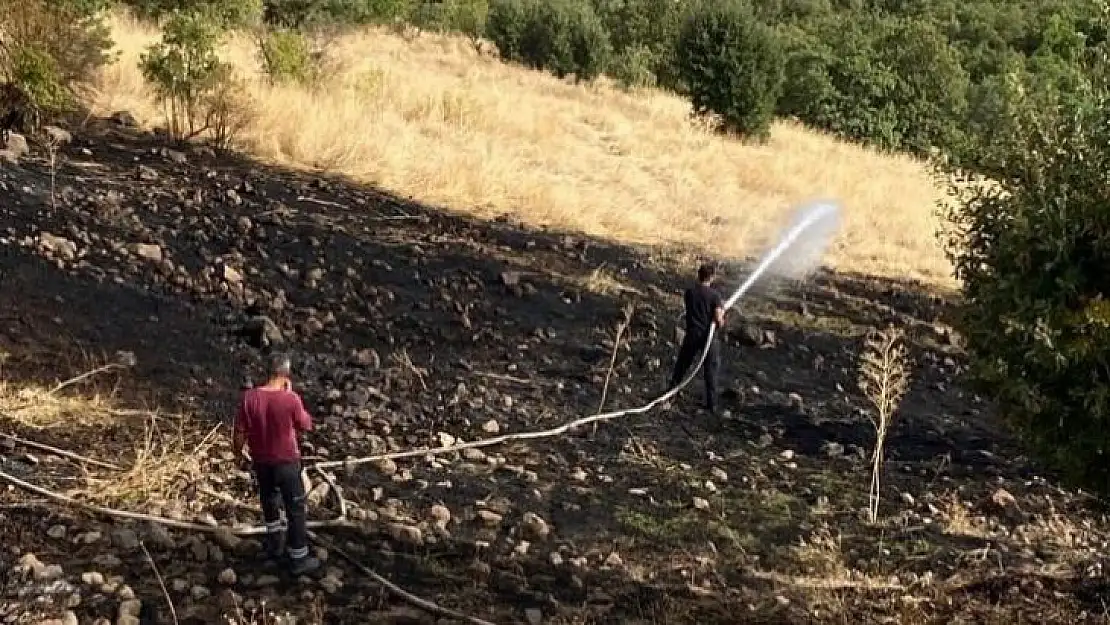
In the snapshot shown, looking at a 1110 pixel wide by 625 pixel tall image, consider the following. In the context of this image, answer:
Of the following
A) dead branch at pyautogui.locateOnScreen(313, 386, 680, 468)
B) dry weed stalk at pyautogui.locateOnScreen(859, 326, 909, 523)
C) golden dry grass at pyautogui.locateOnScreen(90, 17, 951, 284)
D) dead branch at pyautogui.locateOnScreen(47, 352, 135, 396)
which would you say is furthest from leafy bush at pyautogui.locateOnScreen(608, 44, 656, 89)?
dead branch at pyautogui.locateOnScreen(47, 352, 135, 396)

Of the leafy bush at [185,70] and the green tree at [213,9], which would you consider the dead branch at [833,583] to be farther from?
the green tree at [213,9]

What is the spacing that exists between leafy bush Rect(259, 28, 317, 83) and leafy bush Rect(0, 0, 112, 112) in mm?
3978

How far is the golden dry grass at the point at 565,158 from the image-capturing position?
1655 cm

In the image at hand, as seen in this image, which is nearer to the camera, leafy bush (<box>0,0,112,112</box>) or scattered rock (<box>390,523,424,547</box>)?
scattered rock (<box>390,523,424,547</box>)

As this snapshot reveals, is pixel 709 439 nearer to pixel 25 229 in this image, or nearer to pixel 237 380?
pixel 237 380

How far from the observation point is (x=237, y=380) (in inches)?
330

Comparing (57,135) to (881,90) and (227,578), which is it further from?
(881,90)

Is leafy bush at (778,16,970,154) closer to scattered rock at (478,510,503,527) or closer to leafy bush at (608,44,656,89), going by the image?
leafy bush at (608,44,656,89)

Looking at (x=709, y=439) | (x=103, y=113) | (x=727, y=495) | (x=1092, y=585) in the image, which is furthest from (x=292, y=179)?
(x=1092, y=585)

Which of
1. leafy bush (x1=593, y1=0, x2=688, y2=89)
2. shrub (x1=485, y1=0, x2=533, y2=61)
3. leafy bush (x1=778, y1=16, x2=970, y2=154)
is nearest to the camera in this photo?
leafy bush (x1=778, y1=16, x2=970, y2=154)

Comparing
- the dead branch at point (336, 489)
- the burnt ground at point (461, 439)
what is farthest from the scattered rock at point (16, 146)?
the dead branch at point (336, 489)

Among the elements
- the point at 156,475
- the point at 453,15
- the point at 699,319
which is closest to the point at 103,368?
the point at 156,475

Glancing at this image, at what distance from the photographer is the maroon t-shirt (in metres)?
5.55

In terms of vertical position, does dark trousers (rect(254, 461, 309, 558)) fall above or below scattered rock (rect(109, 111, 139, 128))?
above
